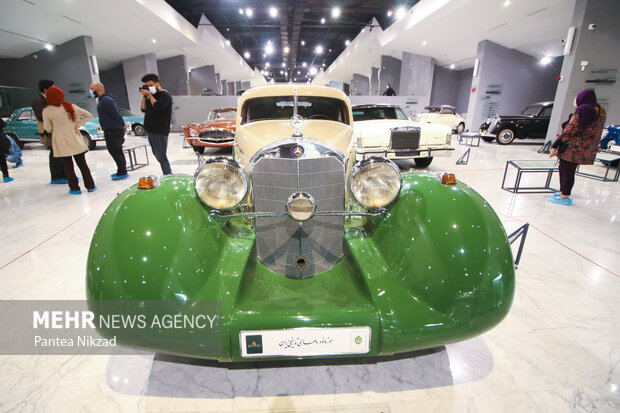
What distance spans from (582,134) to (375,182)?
13.8 ft

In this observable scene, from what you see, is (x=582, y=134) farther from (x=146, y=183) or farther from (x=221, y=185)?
(x=146, y=183)

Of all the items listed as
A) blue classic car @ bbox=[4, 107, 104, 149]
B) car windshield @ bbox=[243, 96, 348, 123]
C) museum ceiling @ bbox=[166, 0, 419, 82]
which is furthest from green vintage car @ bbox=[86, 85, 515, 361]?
museum ceiling @ bbox=[166, 0, 419, 82]

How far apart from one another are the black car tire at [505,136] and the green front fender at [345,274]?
1139 cm

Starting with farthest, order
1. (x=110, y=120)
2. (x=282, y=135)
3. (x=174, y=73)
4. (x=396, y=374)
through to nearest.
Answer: (x=174, y=73) < (x=110, y=120) < (x=282, y=135) < (x=396, y=374)

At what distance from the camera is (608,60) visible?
8258mm

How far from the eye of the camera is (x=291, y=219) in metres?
1.68

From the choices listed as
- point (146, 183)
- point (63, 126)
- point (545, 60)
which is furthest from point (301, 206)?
point (545, 60)

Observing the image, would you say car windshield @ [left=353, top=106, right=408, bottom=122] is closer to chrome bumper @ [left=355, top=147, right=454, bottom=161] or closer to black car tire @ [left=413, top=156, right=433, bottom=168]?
black car tire @ [left=413, top=156, right=433, bottom=168]

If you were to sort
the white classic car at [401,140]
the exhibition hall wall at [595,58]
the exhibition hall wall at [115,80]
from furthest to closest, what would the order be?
the exhibition hall wall at [115,80] → the exhibition hall wall at [595,58] → the white classic car at [401,140]

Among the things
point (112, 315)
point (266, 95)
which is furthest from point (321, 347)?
point (266, 95)

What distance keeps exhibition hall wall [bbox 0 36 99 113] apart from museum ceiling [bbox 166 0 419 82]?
4543 mm

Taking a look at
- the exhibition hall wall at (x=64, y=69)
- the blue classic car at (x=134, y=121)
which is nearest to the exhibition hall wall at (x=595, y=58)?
the blue classic car at (x=134, y=121)

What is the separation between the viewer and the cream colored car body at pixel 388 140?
580 centimetres

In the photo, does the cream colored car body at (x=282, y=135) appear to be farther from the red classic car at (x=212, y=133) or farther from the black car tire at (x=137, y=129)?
the black car tire at (x=137, y=129)
